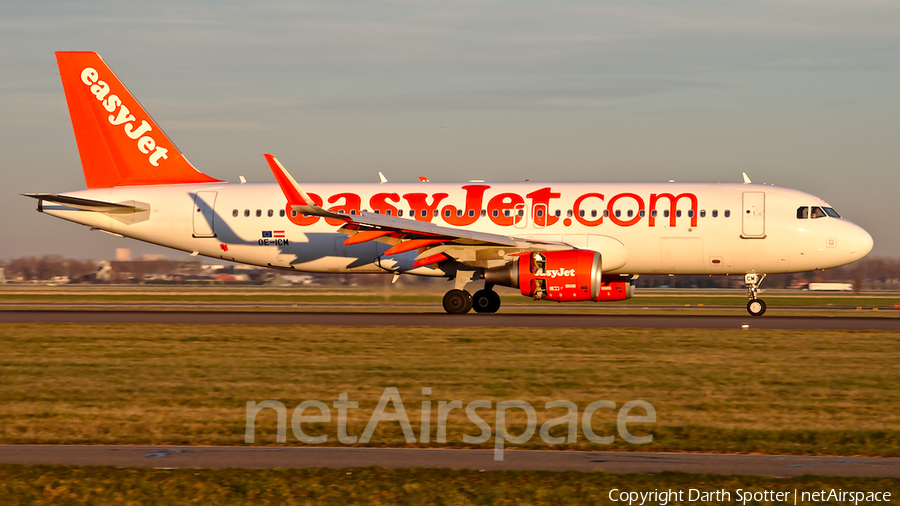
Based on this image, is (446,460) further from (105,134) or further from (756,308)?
(105,134)

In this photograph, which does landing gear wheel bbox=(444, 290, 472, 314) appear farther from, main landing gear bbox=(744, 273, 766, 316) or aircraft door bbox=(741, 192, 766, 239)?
main landing gear bbox=(744, 273, 766, 316)

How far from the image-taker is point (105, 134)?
3541 centimetres

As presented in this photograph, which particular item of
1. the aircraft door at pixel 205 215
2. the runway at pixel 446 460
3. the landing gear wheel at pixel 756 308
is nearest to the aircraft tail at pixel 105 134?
the aircraft door at pixel 205 215

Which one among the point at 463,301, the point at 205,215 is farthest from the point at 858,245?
the point at 205,215

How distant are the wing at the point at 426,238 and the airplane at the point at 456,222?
0.05 meters

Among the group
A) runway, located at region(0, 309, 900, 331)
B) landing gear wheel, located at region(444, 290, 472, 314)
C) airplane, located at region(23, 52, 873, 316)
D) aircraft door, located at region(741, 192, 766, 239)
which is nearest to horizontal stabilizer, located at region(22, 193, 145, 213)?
airplane, located at region(23, 52, 873, 316)

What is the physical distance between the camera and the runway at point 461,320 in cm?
2791

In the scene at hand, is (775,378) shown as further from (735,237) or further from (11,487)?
(735,237)

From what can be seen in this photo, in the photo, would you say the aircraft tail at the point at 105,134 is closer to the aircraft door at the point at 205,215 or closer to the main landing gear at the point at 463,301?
the aircraft door at the point at 205,215

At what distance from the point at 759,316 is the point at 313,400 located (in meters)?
22.2

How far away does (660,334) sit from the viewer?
976 inches

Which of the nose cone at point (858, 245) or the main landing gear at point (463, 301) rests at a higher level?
the nose cone at point (858, 245)

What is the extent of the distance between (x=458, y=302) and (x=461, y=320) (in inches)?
93.9

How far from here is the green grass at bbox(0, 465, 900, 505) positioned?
841 cm
